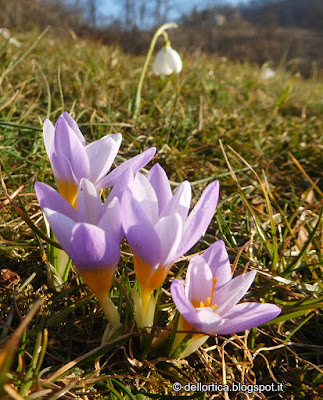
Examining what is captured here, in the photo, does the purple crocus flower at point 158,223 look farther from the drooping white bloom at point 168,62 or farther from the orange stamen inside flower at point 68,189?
the drooping white bloom at point 168,62

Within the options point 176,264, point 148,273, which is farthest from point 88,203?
point 176,264

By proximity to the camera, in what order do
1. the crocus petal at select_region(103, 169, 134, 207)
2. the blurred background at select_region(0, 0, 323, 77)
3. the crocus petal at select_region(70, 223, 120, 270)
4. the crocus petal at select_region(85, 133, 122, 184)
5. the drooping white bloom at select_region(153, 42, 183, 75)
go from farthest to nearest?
the blurred background at select_region(0, 0, 323, 77) → the drooping white bloom at select_region(153, 42, 183, 75) → the crocus petal at select_region(85, 133, 122, 184) → the crocus petal at select_region(103, 169, 134, 207) → the crocus petal at select_region(70, 223, 120, 270)

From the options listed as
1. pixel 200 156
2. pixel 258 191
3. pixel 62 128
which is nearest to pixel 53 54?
pixel 200 156

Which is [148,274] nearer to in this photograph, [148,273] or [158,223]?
[148,273]

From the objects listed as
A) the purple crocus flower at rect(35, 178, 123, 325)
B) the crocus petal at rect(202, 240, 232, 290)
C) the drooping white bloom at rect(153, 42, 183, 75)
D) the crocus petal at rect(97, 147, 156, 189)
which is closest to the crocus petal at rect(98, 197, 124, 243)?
the purple crocus flower at rect(35, 178, 123, 325)

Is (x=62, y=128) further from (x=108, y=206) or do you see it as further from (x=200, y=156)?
(x=200, y=156)

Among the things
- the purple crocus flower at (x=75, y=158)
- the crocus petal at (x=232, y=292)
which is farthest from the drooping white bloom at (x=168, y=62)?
the crocus petal at (x=232, y=292)

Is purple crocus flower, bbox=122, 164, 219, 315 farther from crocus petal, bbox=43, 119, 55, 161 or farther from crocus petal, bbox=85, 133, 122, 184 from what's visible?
crocus petal, bbox=43, 119, 55, 161
